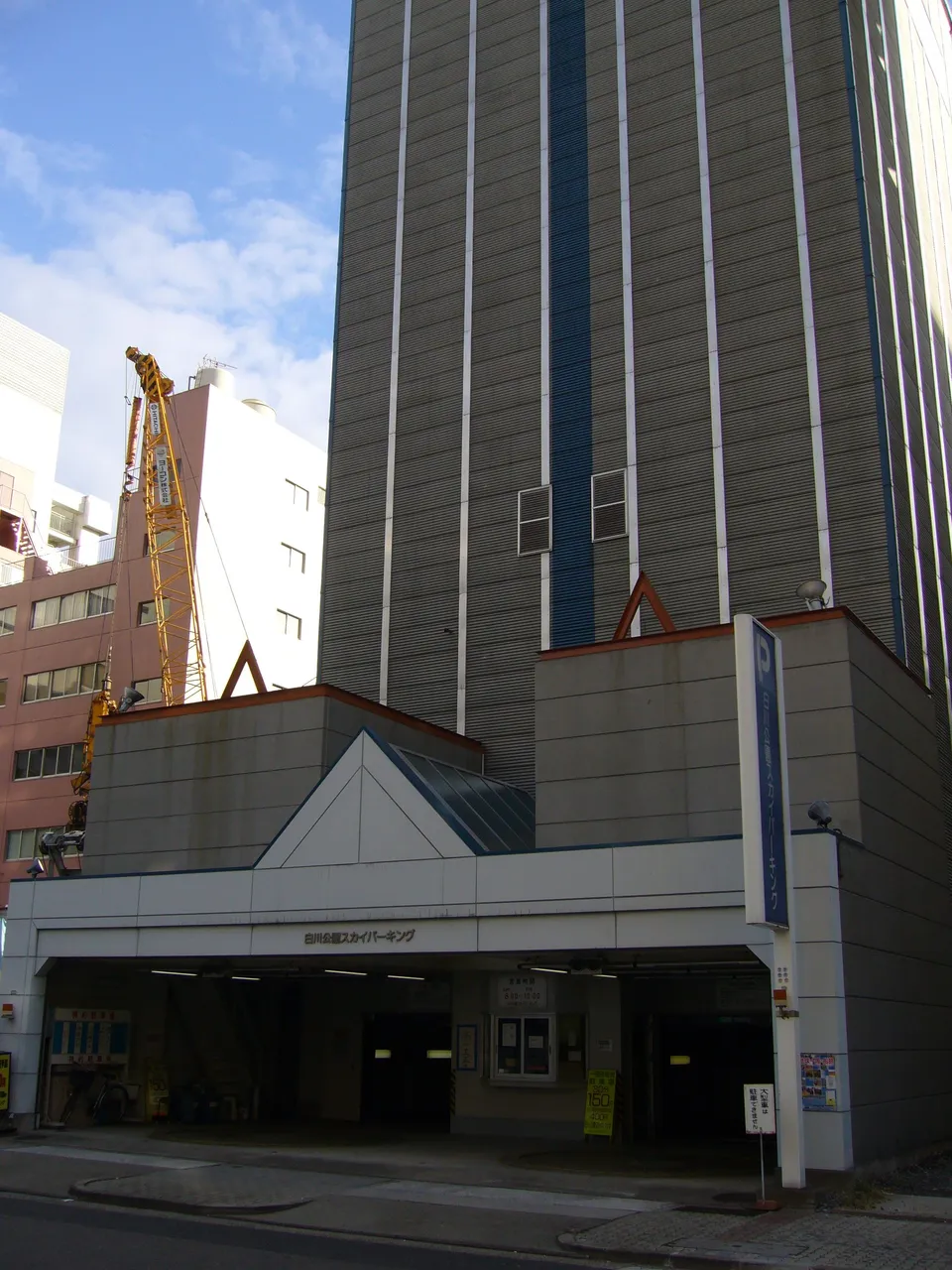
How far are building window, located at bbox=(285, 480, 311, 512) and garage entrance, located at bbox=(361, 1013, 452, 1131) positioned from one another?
4097 cm

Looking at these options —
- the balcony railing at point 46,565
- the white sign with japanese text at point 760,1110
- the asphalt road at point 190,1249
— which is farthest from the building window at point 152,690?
the white sign with japanese text at point 760,1110

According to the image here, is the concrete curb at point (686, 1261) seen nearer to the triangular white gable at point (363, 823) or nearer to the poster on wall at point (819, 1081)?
the poster on wall at point (819, 1081)

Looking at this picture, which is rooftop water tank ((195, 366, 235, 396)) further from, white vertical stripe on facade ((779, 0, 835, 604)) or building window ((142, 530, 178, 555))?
white vertical stripe on facade ((779, 0, 835, 604))

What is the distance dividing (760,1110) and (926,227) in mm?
34848

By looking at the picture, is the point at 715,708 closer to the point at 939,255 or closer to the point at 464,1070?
the point at 464,1070

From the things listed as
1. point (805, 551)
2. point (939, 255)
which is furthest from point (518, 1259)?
point (939, 255)

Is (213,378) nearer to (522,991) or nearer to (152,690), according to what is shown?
(152,690)

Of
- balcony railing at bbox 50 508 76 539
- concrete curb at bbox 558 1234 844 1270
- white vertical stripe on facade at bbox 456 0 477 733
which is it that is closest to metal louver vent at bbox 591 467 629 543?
white vertical stripe on facade at bbox 456 0 477 733

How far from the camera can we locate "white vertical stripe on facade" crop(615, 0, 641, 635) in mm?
34656

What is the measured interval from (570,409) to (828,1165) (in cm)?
2366

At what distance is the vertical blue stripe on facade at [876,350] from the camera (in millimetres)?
30625

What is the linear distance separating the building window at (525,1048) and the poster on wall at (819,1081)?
352 inches

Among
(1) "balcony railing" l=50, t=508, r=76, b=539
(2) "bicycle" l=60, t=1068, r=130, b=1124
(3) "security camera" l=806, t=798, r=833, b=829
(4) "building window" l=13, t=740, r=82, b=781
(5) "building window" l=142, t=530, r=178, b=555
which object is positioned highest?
(1) "balcony railing" l=50, t=508, r=76, b=539

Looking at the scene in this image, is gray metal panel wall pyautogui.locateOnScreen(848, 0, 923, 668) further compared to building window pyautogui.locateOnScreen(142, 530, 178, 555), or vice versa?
building window pyautogui.locateOnScreen(142, 530, 178, 555)
